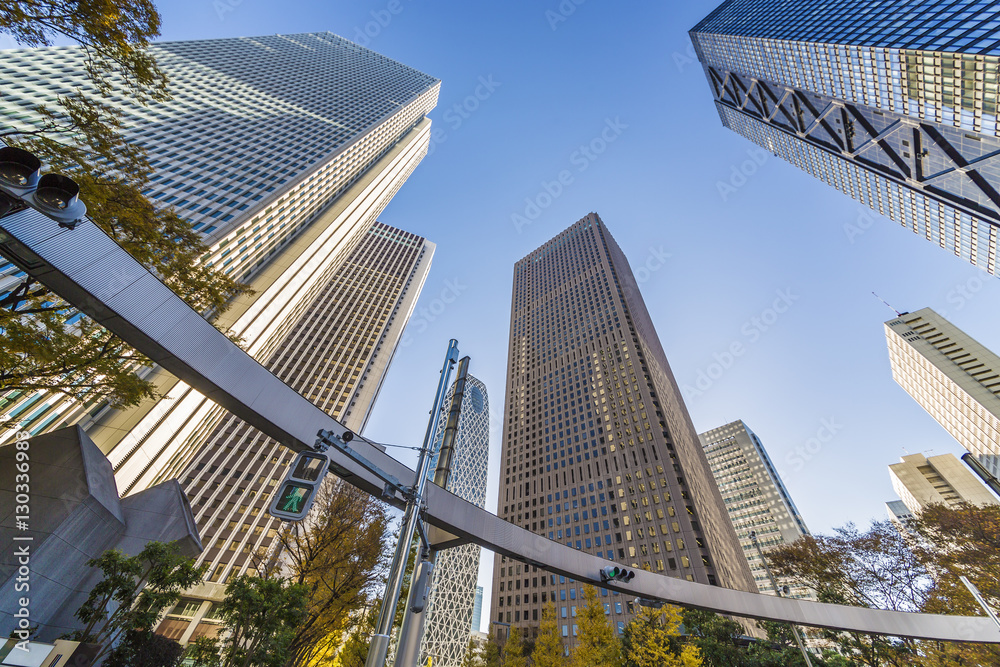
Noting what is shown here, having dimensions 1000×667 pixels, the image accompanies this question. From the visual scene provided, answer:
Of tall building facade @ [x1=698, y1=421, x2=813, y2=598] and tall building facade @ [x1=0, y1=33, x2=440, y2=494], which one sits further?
tall building facade @ [x1=698, y1=421, x2=813, y2=598]

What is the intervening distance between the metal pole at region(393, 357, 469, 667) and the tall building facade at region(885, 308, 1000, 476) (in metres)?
128

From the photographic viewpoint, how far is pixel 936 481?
107312 mm

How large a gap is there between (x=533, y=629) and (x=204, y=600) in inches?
1899

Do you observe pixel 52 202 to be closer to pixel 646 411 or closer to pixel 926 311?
pixel 646 411

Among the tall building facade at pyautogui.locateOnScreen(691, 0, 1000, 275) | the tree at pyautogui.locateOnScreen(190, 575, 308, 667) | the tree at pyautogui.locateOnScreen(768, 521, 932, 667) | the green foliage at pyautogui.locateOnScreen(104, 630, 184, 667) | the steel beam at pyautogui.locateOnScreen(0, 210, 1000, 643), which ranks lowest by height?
the green foliage at pyautogui.locateOnScreen(104, 630, 184, 667)

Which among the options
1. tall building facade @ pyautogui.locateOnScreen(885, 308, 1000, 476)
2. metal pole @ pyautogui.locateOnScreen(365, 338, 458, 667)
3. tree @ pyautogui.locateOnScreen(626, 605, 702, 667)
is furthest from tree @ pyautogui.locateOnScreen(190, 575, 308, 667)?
tall building facade @ pyautogui.locateOnScreen(885, 308, 1000, 476)

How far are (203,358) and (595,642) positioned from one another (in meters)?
25.3

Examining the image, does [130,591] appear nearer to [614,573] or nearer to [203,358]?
[203,358]

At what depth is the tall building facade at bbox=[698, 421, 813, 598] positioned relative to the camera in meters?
120

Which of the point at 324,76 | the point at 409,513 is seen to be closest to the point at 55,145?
the point at 409,513

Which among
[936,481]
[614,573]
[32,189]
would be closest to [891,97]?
[614,573]

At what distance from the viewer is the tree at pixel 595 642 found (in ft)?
67.5

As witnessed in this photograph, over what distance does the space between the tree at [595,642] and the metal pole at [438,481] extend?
16673mm

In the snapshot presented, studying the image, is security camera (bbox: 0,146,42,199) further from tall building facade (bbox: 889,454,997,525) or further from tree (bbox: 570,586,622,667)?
tall building facade (bbox: 889,454,997,525)
